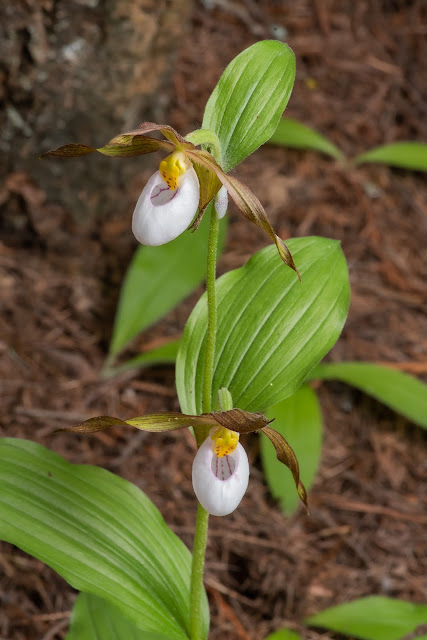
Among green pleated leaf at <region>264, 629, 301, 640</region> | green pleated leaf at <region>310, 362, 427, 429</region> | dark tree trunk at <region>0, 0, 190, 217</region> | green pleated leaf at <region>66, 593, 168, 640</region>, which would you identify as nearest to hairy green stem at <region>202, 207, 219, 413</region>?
green pleated leaf at <region>66, 593, 168, 640</region>

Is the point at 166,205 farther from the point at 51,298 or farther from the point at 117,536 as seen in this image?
the point at 51,298

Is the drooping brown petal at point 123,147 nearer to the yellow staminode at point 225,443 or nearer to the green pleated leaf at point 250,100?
the green pleated leaf at point 250,100

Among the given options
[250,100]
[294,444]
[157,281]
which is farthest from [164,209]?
[157,281]

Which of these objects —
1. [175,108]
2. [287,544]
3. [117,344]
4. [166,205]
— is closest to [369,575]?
[287,544]

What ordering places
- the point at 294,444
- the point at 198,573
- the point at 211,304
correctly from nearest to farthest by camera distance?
the point at 211,304 < the point at 198,573 < the point at 294,444

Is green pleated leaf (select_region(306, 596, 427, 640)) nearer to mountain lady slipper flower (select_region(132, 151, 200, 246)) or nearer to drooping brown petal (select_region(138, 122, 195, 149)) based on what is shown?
mountain lady slipper flower (select_region(132, 151, 200, 246))

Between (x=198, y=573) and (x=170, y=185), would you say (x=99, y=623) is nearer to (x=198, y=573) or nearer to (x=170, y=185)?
(x=198, y=573)
